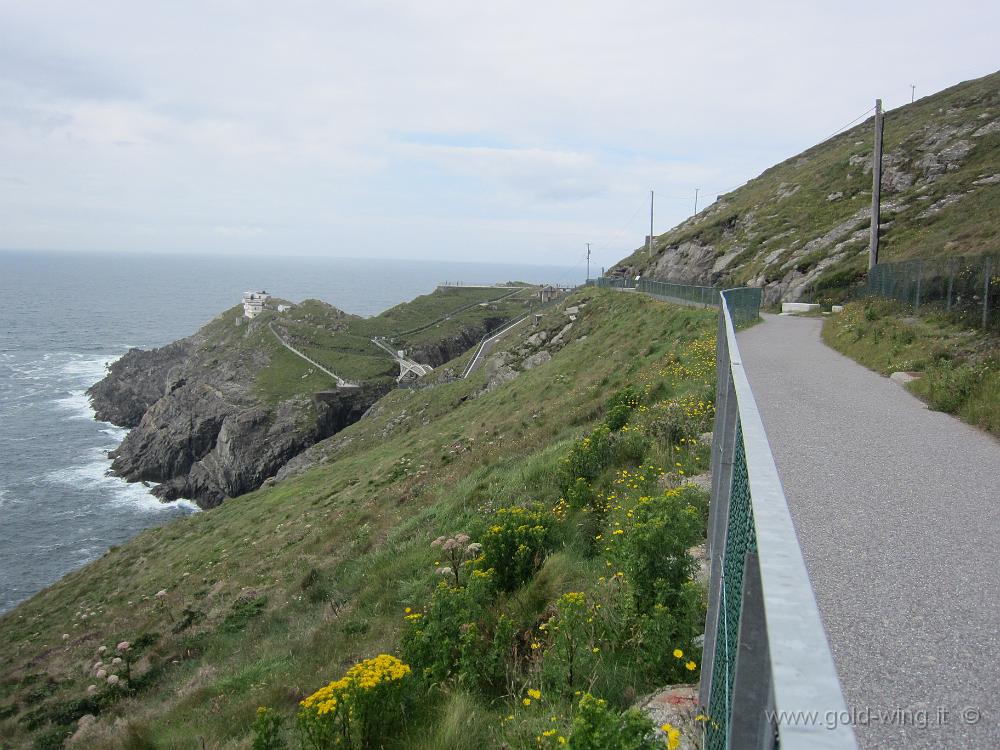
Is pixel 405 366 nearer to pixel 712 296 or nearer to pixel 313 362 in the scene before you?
pixel 313 362

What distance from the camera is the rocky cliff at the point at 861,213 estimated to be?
114 feet

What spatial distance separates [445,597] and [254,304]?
107352mm

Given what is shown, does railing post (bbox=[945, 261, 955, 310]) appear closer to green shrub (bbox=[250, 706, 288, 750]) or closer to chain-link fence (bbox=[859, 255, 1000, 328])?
chain-link fence (bbox=[859, 255, 1000, 328])

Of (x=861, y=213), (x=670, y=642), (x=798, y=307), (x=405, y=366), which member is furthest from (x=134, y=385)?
(x=670, y=642)

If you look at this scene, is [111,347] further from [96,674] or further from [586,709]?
[586,709]

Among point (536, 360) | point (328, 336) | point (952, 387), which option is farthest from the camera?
point (328, 336)

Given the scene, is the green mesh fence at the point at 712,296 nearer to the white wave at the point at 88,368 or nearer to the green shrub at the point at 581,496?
the green shrub at the point at 581,496

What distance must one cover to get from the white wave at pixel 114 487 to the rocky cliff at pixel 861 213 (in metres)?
48.1

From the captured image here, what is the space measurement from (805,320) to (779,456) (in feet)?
77.3

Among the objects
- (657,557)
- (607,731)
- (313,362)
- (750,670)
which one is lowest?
(313,362)

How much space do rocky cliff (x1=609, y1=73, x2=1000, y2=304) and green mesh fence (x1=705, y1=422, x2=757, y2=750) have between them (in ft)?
87.1

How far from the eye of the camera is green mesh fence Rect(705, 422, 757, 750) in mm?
2971

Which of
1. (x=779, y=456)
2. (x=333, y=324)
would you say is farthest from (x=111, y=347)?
(x=779, y=456)

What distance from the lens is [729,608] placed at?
335cm
